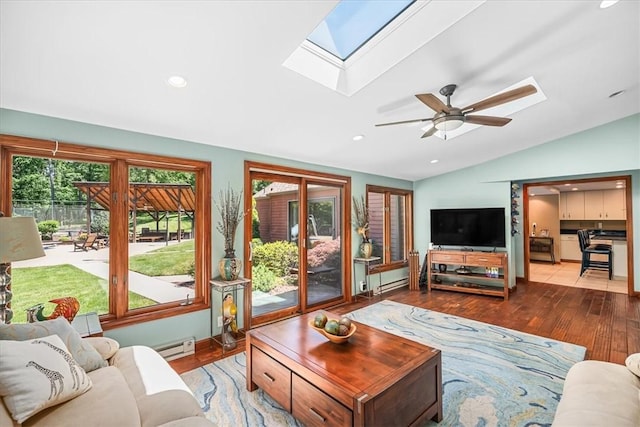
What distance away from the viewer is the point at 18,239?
6.29 ft

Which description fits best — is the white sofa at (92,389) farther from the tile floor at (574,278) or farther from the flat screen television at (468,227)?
the tile floor at (574,278)

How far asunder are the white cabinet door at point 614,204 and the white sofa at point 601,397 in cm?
891

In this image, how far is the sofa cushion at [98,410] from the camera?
1.33 m

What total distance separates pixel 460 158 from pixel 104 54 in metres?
5.25

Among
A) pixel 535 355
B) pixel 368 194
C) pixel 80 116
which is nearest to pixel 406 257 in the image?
pixel 368 194

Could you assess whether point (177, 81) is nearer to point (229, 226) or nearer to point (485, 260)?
point (229, 226)

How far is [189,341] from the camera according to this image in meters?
3.22

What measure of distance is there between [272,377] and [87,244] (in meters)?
2.18

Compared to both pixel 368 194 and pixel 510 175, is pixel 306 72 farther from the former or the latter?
pixel 510 175

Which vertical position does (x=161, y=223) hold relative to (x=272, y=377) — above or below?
above

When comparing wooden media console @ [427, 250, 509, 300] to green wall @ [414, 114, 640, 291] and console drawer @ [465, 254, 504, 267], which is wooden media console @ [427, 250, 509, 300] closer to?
console drawer @ [465, 254, 504, 267]

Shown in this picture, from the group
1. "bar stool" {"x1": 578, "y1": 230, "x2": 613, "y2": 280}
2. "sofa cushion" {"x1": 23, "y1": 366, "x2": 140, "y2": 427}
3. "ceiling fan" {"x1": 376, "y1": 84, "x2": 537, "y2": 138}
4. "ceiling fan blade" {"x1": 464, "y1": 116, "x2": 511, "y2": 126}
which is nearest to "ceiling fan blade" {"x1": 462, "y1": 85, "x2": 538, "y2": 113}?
"ceiling fan" {"x1": 376, "y1": 84, "x2": 537, "y2": 138}

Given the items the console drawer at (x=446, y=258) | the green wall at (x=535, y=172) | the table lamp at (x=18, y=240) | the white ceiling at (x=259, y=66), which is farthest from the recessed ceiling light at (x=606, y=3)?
the console drawer at (x=446, y=258)

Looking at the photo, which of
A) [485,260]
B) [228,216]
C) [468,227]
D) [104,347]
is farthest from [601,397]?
[468,227]
